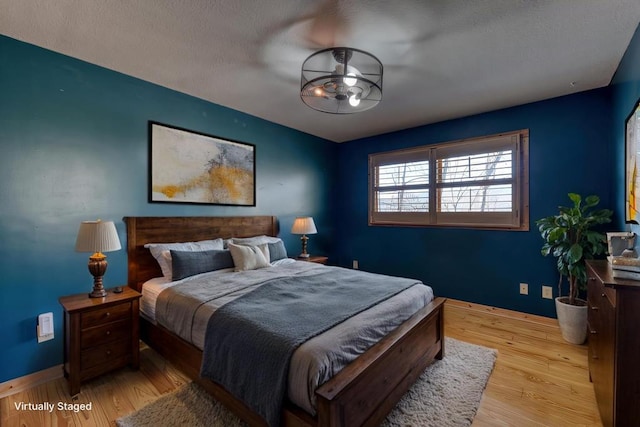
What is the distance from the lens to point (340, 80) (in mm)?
1925

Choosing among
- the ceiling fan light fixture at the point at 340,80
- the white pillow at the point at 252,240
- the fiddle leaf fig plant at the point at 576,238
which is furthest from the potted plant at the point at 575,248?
the white pillow at the point at 252,240

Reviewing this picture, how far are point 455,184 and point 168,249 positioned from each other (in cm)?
354

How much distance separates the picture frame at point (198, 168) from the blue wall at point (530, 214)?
2172 mm

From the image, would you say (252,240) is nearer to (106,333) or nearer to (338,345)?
(106,333)

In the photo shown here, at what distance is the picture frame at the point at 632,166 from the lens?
1.77 meters

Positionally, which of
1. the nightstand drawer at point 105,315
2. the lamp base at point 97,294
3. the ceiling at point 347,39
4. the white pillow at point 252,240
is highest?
the ceiling at point 347,39

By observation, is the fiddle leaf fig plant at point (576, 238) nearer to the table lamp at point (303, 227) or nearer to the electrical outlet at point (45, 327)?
the table lamp at point (303, 227)

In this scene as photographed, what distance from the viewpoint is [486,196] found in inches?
140

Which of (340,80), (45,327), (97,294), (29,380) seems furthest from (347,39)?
(29,380)

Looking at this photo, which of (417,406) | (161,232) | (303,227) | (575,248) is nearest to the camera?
(417,406)

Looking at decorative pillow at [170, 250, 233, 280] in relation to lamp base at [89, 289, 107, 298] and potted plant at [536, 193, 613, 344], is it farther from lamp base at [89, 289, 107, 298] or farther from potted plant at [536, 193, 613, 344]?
potted plant at [536, 193, 613, 344]

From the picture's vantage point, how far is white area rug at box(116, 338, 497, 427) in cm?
169

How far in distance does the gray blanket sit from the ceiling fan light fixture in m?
1.49

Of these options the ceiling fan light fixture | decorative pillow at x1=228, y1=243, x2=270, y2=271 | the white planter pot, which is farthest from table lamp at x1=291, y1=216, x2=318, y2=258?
the white planter pot
